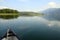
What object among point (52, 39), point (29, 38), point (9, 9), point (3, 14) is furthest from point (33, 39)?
point (3, 14)

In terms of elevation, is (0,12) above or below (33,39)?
above

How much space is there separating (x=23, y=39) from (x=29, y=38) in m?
0.28

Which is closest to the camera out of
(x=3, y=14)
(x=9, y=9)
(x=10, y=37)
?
(x=10, y=37)

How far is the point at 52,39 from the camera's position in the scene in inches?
216

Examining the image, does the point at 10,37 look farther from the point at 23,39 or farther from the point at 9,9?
the point at 9,9

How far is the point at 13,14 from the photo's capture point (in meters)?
14.6

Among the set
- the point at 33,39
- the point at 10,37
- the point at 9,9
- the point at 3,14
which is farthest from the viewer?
the point at 3,14

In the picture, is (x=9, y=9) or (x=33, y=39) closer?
(x=33, y=39)

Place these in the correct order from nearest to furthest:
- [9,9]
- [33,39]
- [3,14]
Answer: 1. [33,39]
2. [9,9]
3. [3,14]

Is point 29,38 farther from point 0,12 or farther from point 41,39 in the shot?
point 0,12

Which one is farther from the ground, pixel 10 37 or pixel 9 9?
pixel 9 9

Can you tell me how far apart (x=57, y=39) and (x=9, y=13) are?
9380mm

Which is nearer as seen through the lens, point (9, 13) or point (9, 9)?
point (9, 9)

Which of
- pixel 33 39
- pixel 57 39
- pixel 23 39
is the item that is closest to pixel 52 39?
pixel 57 39
